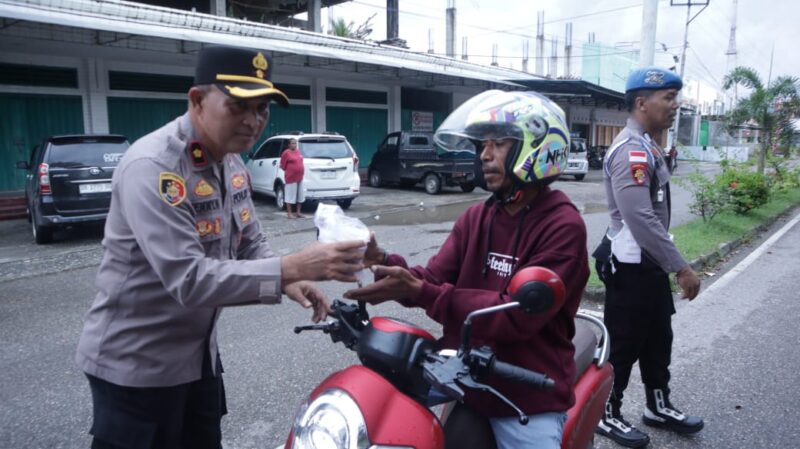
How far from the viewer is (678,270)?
10.0 ft

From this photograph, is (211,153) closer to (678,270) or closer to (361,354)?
(361,354)

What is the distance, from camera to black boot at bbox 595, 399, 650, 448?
10.8 ft

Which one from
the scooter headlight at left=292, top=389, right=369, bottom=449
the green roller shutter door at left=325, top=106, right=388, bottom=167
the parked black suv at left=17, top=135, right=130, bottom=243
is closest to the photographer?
the scooter headlight at left=292, top=389, right=369, bottom=449

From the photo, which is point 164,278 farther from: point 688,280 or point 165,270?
point 688,280

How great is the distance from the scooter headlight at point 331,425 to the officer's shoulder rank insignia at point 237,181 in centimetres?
92

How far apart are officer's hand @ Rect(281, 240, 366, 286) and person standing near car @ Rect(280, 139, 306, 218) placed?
10424mm

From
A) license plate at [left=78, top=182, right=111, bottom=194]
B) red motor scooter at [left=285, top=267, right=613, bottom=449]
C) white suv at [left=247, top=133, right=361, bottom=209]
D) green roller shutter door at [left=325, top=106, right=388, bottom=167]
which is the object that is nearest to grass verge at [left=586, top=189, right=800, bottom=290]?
red motor scooter at [left=285, top=267, right=613, bottom=449]

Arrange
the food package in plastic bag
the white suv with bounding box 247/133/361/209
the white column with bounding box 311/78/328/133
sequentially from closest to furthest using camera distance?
the food package in plastic bag < the white suv with bounding box 247/133/361/209 < the white column with bounding box 311/78/328/133

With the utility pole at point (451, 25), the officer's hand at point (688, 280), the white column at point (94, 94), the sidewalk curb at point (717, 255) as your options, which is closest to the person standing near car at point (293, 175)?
the white column at point (94, 94)

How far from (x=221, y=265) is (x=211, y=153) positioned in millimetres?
491

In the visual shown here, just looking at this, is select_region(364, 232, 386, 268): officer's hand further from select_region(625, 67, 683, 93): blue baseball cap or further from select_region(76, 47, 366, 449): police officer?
select_region(625, 67, 683, 93): blue baseball cap

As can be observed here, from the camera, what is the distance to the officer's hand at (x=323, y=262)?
5.30 ft

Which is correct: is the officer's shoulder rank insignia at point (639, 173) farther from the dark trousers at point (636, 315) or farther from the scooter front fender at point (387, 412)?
the scooter front fender at point (387, 412)

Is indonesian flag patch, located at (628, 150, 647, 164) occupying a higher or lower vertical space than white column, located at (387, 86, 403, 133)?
lower
